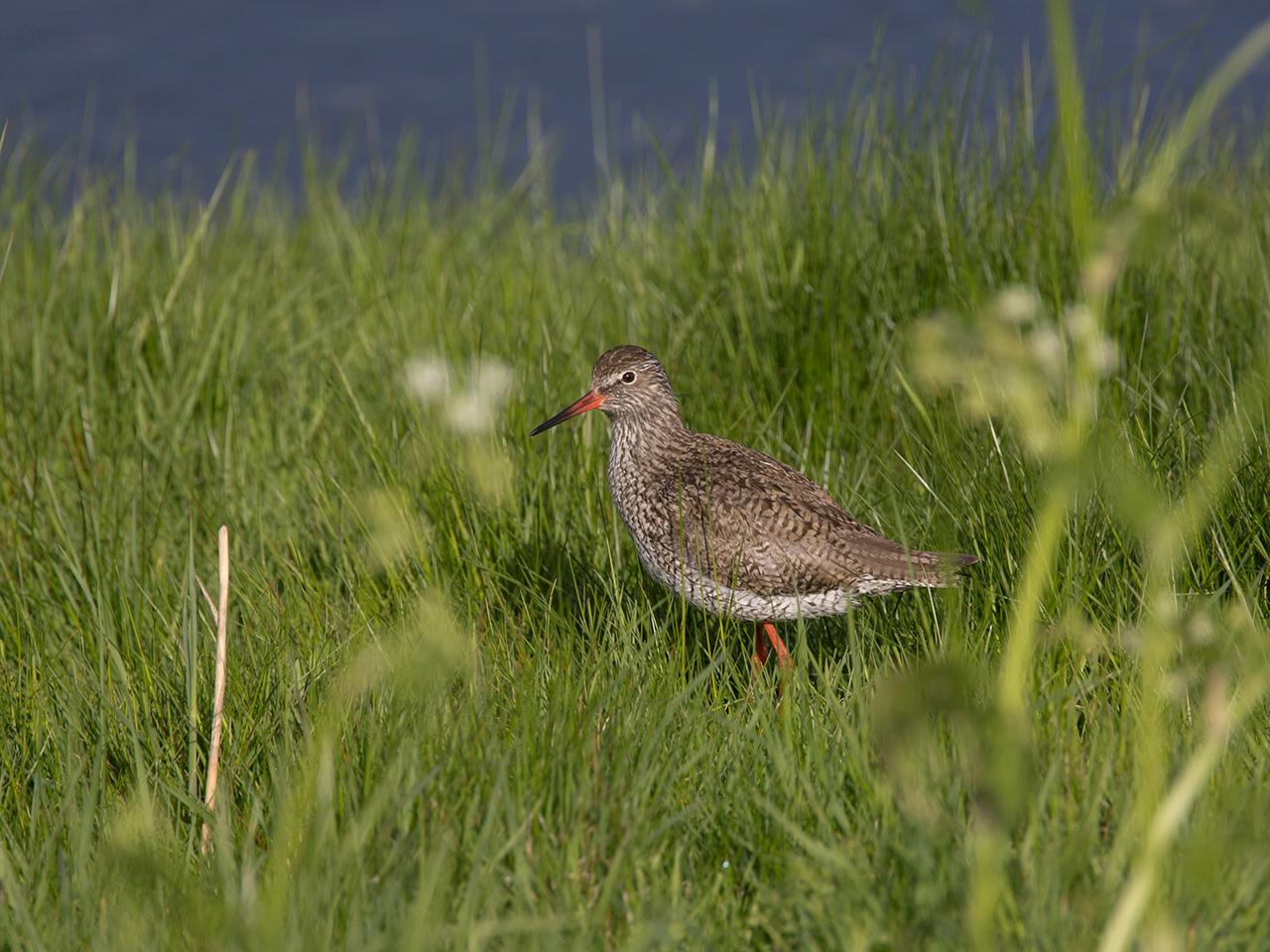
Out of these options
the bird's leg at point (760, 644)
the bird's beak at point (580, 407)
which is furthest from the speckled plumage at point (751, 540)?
A: the bird's leg at point (760, 644)

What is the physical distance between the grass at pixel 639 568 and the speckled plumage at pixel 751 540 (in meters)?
0.18

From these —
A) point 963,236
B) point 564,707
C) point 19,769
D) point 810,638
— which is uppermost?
point 963,236

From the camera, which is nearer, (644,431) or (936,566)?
(936,566)

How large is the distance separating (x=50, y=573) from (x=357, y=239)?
3037mm

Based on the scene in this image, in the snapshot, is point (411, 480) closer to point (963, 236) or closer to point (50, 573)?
point (50, 573)

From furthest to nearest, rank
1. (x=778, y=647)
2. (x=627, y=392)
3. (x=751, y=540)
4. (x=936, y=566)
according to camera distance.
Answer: (x=627, y=392), (x=778, y=647), (x=751, y=540), (x=936, y=566)

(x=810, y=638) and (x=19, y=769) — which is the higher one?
(x=19, y=769)

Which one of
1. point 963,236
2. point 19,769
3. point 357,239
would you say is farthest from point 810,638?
point 357,239

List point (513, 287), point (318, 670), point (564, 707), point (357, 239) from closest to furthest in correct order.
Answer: point (564, 707)
point (318, 670)
point (513, 287)
point (357, 239)

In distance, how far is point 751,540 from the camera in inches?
182

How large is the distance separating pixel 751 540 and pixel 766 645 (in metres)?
0.73

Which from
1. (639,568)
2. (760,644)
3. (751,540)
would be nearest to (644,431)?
(639,568)

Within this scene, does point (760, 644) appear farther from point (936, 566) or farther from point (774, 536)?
point (936, 566)

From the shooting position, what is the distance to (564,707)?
3504 mm
